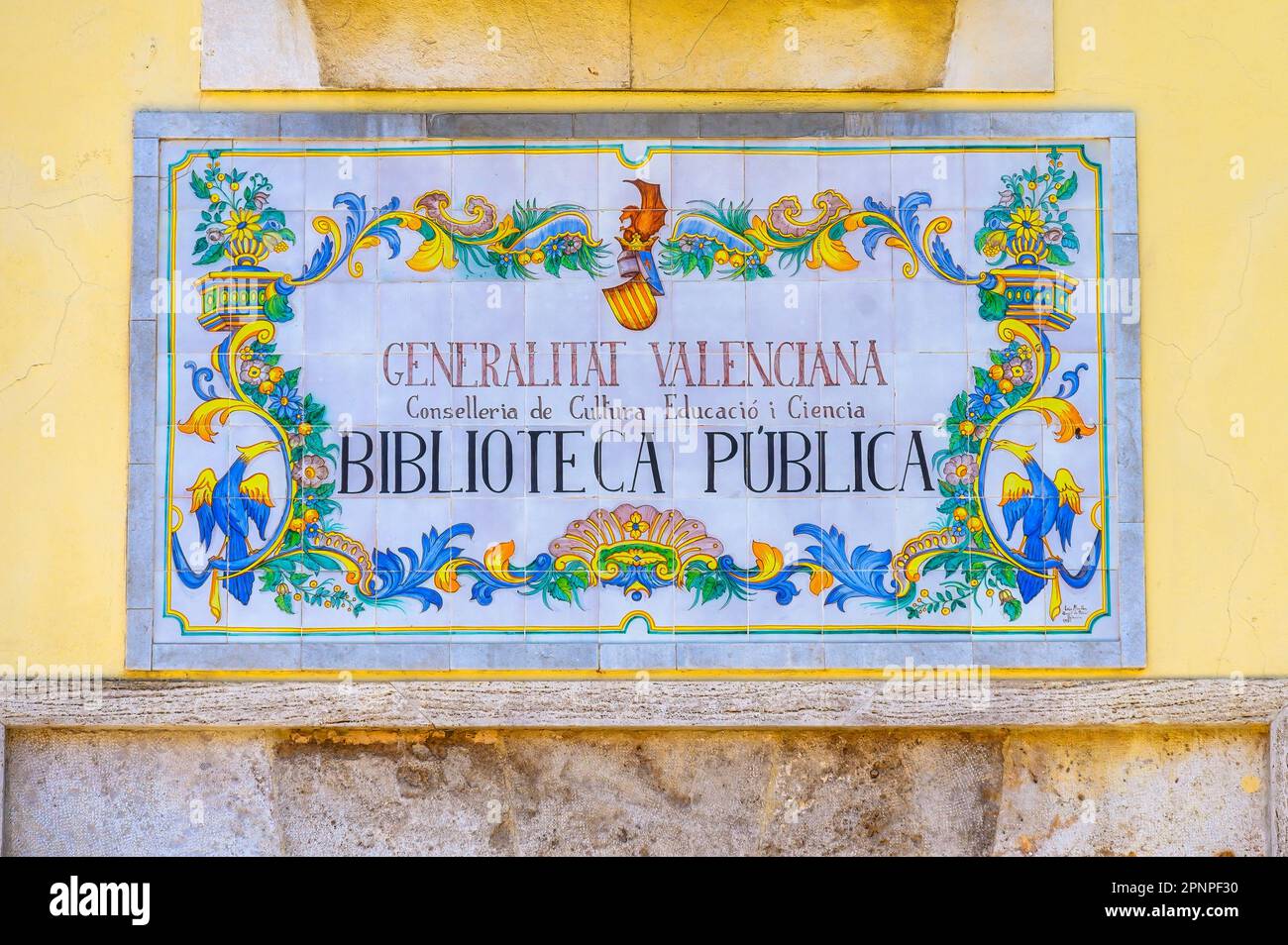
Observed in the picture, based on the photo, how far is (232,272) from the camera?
4438 millimetres

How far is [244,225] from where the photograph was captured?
4438 millimetres

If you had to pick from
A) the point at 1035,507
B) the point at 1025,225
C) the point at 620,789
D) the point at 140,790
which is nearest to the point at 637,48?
the point at 1025,225

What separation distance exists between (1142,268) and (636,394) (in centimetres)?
168

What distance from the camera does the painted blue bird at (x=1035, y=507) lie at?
4352 mm

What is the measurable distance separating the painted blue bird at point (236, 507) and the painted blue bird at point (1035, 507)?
2339 millimetres

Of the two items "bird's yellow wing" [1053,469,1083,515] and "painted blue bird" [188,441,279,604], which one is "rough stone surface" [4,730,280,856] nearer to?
"painted blue bird" [188,441,279,604]

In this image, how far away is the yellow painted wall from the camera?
4.37 meters

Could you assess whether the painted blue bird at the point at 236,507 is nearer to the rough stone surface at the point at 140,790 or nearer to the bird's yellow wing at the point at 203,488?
the bird's yellow wing at the point at 203,488

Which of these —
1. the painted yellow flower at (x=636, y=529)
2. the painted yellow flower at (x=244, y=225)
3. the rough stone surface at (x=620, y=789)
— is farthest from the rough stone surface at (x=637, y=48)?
the rough stone surface at (x=620, y=789)

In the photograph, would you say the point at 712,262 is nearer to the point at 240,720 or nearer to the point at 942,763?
the point at 942,763

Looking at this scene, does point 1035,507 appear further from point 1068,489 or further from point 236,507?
point 236,507

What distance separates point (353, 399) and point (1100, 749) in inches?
103

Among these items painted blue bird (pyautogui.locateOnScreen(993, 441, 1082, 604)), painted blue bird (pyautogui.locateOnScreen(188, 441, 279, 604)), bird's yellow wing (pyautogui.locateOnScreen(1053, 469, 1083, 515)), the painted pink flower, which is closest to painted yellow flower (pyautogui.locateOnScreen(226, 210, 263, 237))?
painted blue bird (pyautogui.locateOnScreen(188, 441, 279, 604))

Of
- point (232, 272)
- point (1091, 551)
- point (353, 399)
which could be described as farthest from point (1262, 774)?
point (232, 272)
